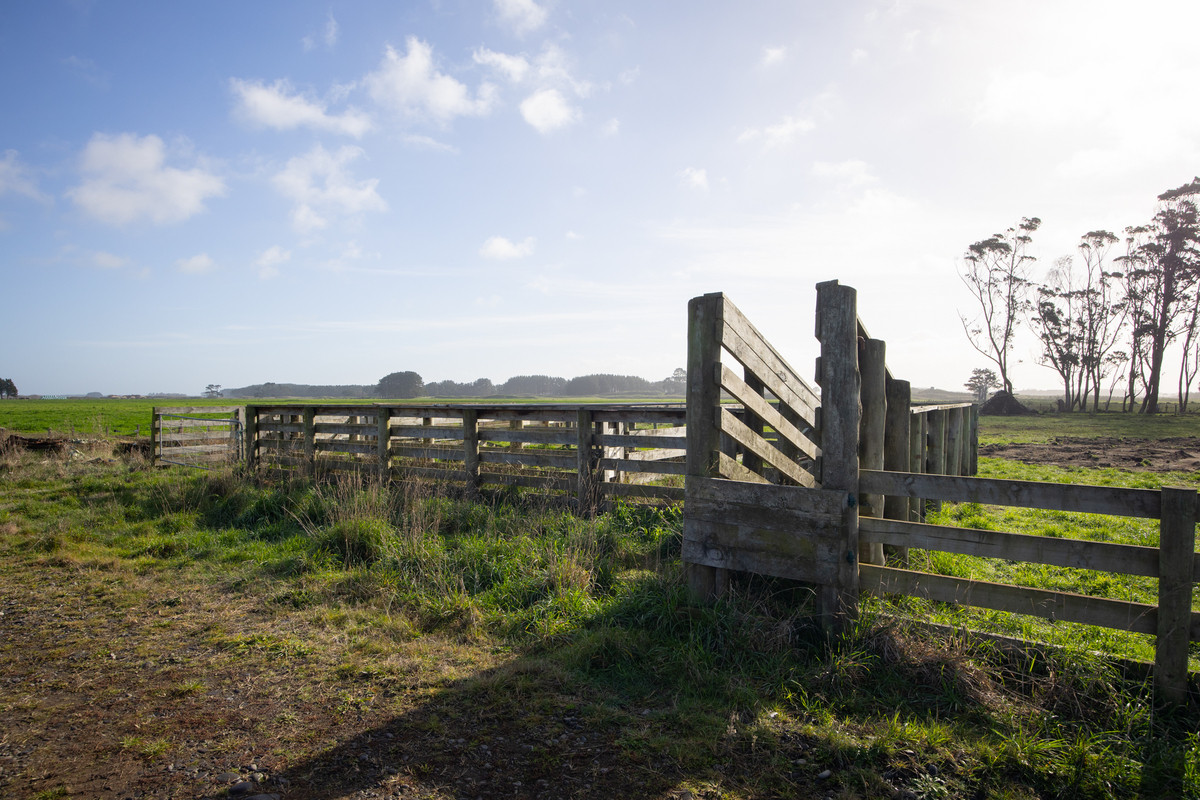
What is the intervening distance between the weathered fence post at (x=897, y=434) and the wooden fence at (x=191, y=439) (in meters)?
13.9

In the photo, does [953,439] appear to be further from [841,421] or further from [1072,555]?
[841,421]

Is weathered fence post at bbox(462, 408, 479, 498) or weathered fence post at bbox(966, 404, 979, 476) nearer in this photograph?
weathered fence post at bbox(462, 408, 479, 498)

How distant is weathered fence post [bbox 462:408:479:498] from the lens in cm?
945

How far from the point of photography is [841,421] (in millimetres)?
4289

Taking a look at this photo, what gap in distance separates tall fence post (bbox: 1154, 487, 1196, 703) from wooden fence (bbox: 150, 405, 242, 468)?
15820 mm

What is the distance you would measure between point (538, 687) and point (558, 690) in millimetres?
141

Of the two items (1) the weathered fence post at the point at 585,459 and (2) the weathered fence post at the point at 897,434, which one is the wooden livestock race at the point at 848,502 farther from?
(1) the weathered fence post at the point at 585,459

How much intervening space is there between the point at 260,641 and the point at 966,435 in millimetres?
12068

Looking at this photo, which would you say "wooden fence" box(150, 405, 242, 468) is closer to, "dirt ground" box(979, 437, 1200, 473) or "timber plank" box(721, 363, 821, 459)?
"timber plank" box(721, 363, 821, 459)

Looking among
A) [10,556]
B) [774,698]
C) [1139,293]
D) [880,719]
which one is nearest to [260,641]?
[774,698]

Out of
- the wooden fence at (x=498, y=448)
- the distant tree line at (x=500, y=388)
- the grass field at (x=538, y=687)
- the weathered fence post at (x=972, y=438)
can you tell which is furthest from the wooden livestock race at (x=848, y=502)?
the distant tree line at (x=500, y=388)

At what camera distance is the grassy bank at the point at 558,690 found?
9.98 ft

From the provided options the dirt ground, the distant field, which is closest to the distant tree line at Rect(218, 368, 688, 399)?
the distant field

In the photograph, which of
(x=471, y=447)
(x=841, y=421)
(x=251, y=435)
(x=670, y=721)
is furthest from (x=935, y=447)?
(x=251, y=435)
